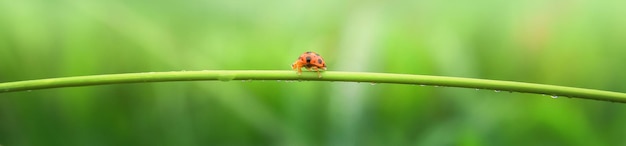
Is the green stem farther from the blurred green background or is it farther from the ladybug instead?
the blurred green background

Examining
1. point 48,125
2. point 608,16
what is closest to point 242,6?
point 48,125

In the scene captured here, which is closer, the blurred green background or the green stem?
the green stem

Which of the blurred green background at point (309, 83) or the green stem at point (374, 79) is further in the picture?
the blurred green background at point (309, 83)

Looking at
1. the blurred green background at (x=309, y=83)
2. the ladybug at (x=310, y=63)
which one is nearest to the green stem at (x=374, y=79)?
the ladybug at (x=310, y=63)

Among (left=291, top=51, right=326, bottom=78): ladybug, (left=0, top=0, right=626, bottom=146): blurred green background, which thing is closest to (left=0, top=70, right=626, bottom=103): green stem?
(left=291, top=51, right=326, bottom=78): ladybug

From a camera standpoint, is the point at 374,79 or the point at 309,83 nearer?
the point at 374,79

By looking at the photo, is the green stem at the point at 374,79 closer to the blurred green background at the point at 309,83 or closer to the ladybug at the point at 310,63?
the ladybug at the point at 310,63

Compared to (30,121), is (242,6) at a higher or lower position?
higher

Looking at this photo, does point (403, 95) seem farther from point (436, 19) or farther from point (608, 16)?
point (608, 16)
